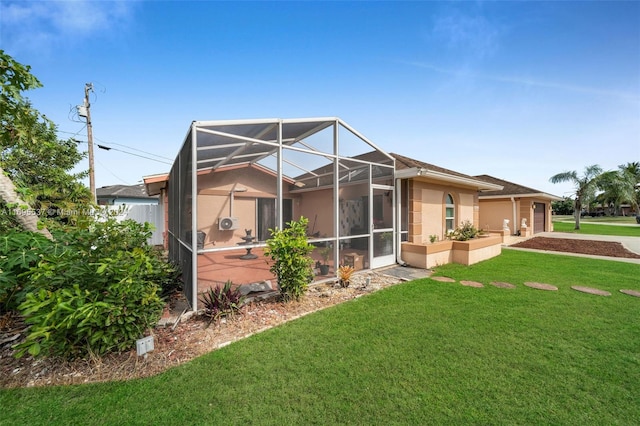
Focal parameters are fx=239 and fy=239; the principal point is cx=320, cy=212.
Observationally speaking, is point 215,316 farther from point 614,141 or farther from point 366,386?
point 614,141

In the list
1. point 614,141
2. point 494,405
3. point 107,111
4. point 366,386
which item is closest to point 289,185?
point 366,386

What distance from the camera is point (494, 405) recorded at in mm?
2186

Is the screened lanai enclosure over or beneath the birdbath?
over

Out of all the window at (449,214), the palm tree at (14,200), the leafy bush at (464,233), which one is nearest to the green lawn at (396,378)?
the palm tree at (14,200)

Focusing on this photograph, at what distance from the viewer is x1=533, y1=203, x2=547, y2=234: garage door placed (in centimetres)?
1844

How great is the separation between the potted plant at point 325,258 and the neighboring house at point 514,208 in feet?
51.7

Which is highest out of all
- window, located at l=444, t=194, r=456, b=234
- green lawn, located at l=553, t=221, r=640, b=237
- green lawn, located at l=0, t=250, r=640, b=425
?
window, located at l=444, t=194, r=456, b=234

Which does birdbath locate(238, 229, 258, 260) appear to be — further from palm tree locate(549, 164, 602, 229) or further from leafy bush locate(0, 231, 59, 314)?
palm tree locate(549, 164, 602, 229)

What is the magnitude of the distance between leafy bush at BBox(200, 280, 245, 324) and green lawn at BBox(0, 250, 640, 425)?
80 centimetres

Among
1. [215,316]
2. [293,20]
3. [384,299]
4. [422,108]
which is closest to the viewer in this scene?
[215,316]

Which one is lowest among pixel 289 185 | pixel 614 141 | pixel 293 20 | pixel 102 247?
pixel 102 247

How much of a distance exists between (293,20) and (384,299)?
27.2 ft

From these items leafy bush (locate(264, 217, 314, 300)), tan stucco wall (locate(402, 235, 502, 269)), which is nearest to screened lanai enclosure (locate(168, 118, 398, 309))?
leafy bush (locate(264, 217, 314, 300))

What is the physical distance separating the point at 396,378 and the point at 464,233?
8111mm
